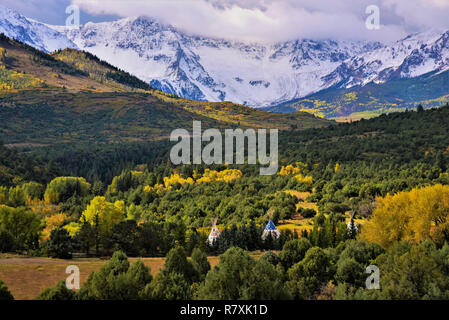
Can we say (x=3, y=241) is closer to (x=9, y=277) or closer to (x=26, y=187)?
(x=9, y=277)

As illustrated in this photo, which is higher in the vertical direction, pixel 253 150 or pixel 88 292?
pixel 253 150

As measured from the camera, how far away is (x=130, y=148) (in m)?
177

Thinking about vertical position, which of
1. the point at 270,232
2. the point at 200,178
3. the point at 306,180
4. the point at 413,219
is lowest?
the point at 270,232

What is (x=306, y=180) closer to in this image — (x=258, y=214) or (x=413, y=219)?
(x=258, y=214)

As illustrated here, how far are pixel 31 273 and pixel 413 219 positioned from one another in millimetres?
38994

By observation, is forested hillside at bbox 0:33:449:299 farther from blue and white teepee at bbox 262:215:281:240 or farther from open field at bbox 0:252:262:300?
open field at bbox 0:252:262:300

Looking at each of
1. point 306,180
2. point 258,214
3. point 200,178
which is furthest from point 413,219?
point 200,178

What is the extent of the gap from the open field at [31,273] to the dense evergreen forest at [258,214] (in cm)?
474

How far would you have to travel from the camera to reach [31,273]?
35344mm

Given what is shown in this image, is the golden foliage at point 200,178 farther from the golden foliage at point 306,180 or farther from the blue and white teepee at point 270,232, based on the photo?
the blue and white teepee at point 270,232

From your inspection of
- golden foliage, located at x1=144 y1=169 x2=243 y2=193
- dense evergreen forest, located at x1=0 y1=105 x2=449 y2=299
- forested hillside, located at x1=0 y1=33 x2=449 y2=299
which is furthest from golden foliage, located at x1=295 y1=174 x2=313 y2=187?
golden foliage, located at x1=144 y1=169 x2=243 y2=193
